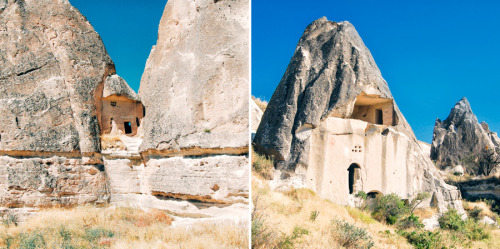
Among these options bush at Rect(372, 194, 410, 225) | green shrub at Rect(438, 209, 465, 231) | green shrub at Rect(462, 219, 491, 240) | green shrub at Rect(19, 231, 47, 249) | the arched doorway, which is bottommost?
green shrub at Rect(462, 219, 491, 240)

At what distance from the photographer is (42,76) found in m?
7.68

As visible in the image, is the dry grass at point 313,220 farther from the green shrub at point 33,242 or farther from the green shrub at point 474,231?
the green shrub at point 33,242

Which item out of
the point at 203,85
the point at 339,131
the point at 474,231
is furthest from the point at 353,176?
the point at 203,85

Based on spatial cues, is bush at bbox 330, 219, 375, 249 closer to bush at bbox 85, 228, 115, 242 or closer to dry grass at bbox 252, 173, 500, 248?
dry grass at bbox 252, 173, 500, 248

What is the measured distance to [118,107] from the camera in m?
8.59

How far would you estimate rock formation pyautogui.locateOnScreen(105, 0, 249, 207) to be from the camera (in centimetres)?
627

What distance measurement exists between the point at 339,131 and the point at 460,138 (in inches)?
566

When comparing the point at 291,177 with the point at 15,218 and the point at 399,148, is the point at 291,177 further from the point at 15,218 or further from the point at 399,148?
the point at 15,218

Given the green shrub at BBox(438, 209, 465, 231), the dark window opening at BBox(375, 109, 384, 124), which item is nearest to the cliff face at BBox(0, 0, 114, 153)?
the dark window opening at BBox(375, 109, 384, 124)

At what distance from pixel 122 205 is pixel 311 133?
4911mm

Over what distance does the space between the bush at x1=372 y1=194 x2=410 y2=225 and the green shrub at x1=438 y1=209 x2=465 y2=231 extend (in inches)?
49.2

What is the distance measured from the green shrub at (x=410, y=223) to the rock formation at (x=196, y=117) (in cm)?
524

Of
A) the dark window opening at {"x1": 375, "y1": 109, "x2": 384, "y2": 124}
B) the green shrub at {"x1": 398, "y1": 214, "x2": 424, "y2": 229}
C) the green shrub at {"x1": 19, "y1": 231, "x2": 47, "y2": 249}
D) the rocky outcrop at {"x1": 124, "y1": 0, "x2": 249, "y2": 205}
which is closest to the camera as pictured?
the green shrub at {"x1": 19, "y1": 231, "x2": 47, "y2": 249}

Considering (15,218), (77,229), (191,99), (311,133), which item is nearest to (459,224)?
(311,133)
